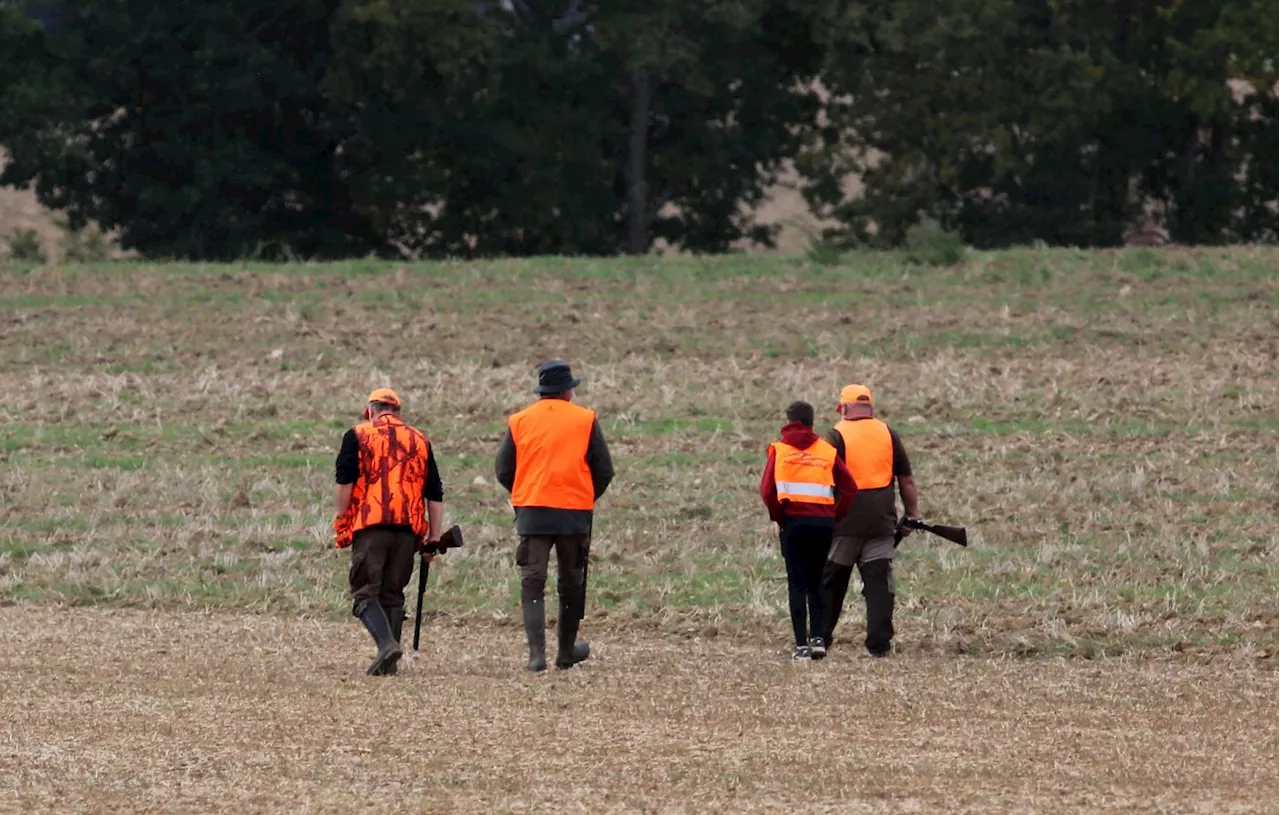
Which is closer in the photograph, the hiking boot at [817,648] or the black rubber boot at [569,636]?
the black rubber boot at [569,636]

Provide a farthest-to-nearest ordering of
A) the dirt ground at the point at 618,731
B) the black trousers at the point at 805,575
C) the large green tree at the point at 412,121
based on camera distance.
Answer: the large green tree at the point at 412,121, the black trousers at the point at 805,575, the dirt ground at the point at 618,731

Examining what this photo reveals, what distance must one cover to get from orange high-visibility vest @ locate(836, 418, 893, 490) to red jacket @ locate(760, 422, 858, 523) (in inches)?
8.5

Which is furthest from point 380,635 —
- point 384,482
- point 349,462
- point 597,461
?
point 597,461

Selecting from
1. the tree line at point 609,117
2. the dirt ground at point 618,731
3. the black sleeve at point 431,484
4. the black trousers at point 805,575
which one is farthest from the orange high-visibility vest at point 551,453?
the tree line at point 609,117

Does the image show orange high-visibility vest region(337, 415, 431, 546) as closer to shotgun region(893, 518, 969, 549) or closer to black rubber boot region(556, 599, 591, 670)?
black rubber boot region(556, 599, 591, 670)

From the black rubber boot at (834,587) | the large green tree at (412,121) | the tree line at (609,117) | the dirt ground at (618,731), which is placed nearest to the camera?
the dirt ground at (618,731)

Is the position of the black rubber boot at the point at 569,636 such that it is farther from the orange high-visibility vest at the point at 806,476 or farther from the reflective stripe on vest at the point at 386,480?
the orange high-visibility vest at the point at 806,476

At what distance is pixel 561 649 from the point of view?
43.1 ft

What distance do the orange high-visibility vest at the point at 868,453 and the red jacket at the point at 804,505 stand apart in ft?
0.71

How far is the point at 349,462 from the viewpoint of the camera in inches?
500

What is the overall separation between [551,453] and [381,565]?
3.73ft

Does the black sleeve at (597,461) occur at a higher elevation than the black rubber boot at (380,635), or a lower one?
higher

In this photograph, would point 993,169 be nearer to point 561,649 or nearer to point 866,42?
point 866,42

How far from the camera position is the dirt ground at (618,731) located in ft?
30.0
